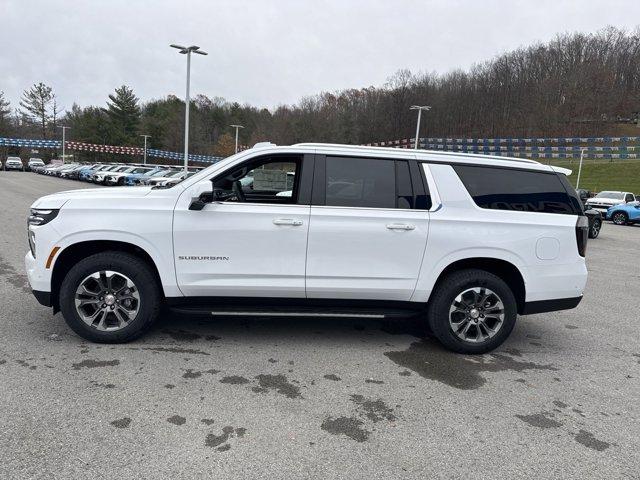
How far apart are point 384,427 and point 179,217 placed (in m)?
2.45

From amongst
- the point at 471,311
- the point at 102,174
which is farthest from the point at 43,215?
the point at 102,174

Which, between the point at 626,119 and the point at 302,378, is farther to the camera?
the point at 626,119

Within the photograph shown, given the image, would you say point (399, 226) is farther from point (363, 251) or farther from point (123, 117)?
point (123, 117)

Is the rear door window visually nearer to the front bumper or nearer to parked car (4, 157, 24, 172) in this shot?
the front bumper

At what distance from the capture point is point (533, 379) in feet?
13.8

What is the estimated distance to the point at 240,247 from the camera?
4.29 m

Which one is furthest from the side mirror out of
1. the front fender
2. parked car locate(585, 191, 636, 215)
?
parked car locate(585, 191, 636, 215)

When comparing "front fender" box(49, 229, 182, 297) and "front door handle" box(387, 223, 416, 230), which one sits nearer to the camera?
"front fender" box(49, 229, 182, 297)

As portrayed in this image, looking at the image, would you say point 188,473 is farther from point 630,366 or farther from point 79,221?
point 630,366

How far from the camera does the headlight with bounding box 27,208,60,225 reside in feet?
14.0

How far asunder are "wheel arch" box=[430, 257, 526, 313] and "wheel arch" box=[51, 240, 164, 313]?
2730 mm

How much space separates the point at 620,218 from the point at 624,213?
32cm

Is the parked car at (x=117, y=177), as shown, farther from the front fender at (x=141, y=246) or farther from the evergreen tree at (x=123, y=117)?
the evergreen tree at (x=123, y=117)

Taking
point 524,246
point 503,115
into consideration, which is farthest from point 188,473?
point 503,115
